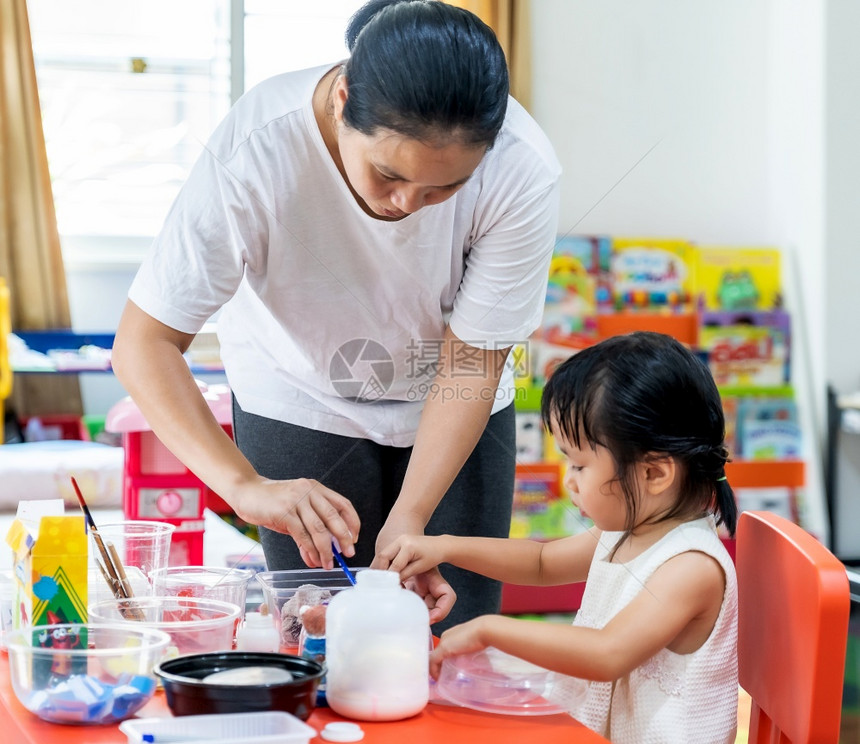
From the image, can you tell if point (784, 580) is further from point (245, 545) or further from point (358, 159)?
point (245, 545)

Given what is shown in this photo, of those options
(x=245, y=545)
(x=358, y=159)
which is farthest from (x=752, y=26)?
(x=358, y=159)

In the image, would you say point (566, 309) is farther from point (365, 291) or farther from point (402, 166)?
point (402, 166)

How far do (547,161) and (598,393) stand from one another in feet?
0.98

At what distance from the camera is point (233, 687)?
2.18 ft

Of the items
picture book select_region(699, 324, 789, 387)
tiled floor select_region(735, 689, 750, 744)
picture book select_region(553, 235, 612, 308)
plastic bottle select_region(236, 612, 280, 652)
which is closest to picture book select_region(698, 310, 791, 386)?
picture book select_region(699, 324, 789, 387)

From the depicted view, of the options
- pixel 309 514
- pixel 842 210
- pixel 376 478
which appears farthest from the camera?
pixel 842 210

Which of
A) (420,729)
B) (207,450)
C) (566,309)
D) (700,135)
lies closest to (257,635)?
(420,729)

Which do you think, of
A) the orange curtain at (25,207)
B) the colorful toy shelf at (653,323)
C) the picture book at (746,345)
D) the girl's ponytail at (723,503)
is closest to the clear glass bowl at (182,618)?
the girl's ponytail at (723,503)

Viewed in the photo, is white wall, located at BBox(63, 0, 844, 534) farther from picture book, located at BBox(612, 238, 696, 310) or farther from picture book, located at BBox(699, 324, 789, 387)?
picture book, located at BBox(612, 238, 696, 310)

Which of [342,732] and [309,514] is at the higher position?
[309,514]

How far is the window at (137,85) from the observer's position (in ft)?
12.0

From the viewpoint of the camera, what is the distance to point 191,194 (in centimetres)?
107

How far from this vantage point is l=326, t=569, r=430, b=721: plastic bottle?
2.42 ft

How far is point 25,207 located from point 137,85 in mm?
664
